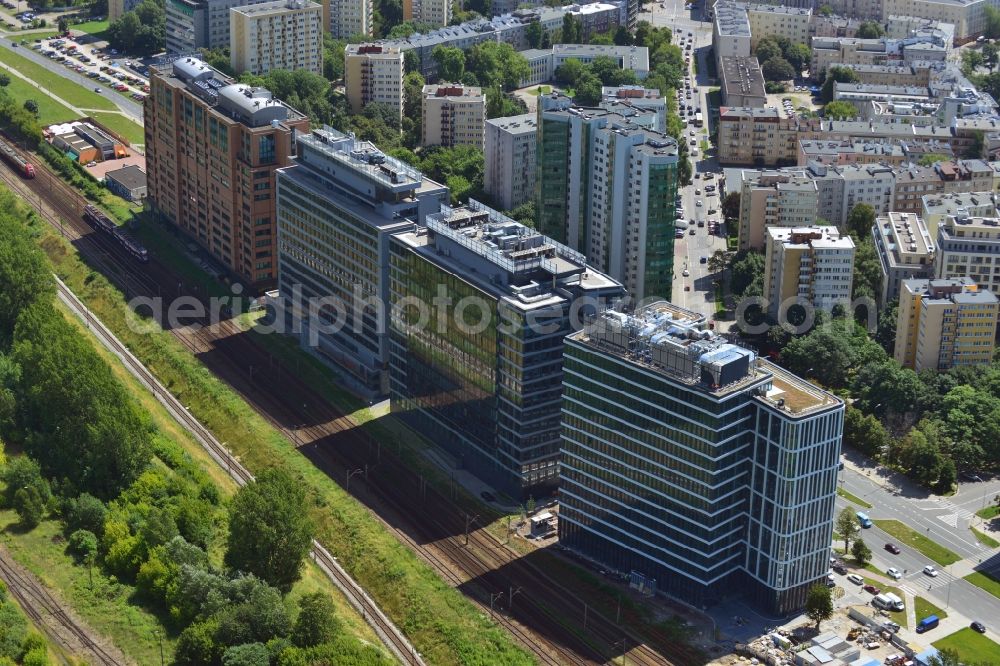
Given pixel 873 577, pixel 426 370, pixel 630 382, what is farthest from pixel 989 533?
pixel 426 370

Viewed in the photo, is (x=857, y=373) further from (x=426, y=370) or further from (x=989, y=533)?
(x=426, y=370)

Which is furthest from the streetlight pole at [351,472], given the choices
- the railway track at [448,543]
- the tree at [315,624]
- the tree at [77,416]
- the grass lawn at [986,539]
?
the grass lawn at [986,539]

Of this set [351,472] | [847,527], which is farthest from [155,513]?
[847,527]

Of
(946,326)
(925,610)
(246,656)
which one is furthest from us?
(946,326)

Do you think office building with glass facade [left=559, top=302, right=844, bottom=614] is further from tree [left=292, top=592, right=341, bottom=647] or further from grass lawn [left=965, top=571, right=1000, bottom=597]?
tree [left=292, top=592, right=341, bottom=647]

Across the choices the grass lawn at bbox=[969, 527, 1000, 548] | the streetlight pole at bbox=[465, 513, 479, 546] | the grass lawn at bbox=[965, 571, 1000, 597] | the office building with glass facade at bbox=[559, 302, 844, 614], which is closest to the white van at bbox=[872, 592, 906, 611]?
the office building with glass facade at bbox=[559, 302, 844, 614]

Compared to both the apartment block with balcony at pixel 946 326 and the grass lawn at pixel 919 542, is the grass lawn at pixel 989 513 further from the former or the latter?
the apartment block with balcony at pixel 946 326

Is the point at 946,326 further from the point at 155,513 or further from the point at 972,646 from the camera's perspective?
the point at 155,513

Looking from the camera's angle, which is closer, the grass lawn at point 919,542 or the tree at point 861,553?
the tree at point 861,553
